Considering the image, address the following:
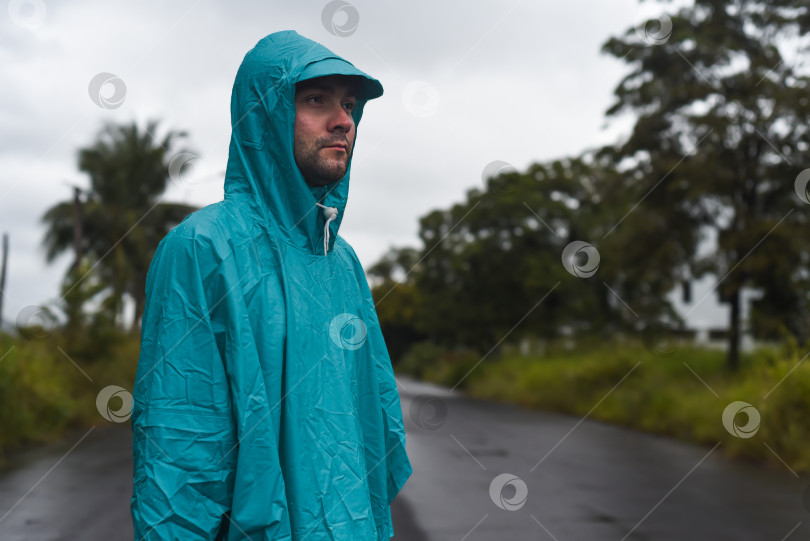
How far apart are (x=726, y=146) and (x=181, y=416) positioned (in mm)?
18299

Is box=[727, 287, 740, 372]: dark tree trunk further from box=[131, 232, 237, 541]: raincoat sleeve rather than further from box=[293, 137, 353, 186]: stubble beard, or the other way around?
box=[131, 232, 237, 541]: raincoat sleeve

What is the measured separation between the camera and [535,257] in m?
37.3

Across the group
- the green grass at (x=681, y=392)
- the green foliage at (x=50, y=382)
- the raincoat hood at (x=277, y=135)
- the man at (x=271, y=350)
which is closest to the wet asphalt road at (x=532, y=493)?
the green foliage at (x=50, y=382)

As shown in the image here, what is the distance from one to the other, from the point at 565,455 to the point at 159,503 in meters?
10.5

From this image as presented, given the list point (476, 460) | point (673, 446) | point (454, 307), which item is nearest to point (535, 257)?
point (454, 307)

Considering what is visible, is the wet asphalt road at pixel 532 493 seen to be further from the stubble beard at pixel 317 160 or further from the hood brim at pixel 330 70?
the hood brim at pixel 330 70

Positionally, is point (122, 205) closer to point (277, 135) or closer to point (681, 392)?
point (681, 392)

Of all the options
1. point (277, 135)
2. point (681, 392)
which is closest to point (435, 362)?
point (681, 392)

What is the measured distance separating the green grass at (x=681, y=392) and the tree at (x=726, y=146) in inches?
79.0

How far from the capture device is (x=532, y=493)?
334 inches

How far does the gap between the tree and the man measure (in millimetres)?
16431

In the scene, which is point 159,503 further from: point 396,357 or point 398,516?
point 396,357

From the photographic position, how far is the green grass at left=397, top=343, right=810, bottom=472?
1129cm

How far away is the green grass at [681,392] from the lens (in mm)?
11289
